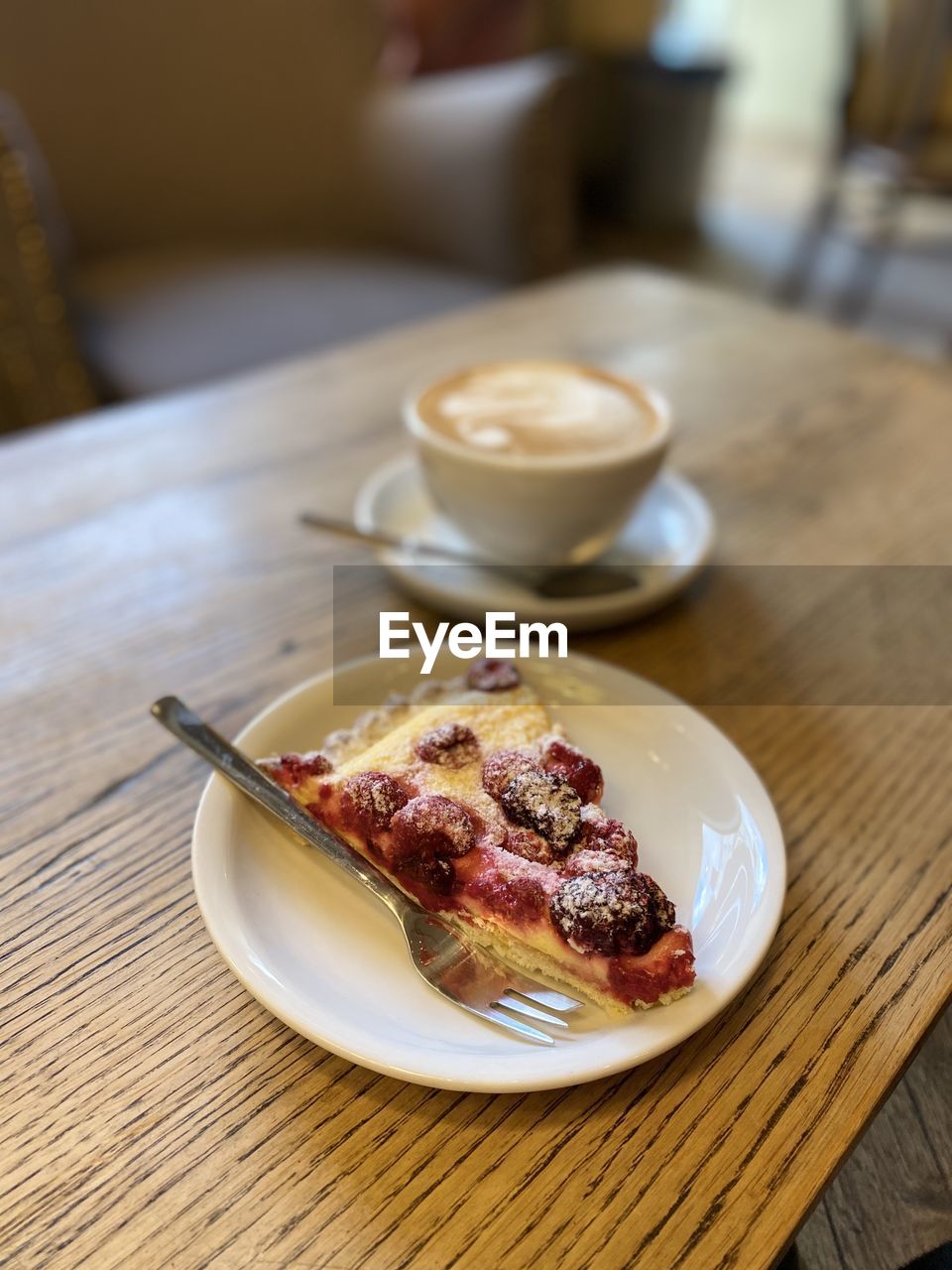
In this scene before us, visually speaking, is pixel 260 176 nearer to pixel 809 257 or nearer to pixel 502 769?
pixel 502 769

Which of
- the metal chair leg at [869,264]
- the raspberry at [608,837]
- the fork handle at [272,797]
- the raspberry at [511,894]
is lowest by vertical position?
the metal chair leg at [869,264]

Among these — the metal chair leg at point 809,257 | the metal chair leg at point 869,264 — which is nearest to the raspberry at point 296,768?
the metal chair leg at point 869,264

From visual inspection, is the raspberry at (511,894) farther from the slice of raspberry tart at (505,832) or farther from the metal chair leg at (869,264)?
the metal chair leg at (869,264)

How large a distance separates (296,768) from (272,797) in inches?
0.9

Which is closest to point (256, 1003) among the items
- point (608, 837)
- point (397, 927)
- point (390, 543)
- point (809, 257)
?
point (397, 927)

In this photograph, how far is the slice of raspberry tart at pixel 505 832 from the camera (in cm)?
41

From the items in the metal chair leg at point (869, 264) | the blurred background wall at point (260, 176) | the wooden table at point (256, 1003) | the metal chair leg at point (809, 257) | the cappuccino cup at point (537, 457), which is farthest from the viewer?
the metal chair leg at point (809, 257)

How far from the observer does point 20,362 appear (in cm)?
143

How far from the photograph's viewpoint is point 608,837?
0.46m

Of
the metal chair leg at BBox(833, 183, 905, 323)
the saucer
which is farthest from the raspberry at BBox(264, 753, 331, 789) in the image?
the metal chair leg at BBox(833, 183, 905, 323)

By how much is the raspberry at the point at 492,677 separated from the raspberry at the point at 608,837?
109mm

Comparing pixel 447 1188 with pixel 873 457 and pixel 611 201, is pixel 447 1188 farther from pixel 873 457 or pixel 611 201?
pixel 611 201

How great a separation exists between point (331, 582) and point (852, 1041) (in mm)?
479

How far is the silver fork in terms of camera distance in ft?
1.37
